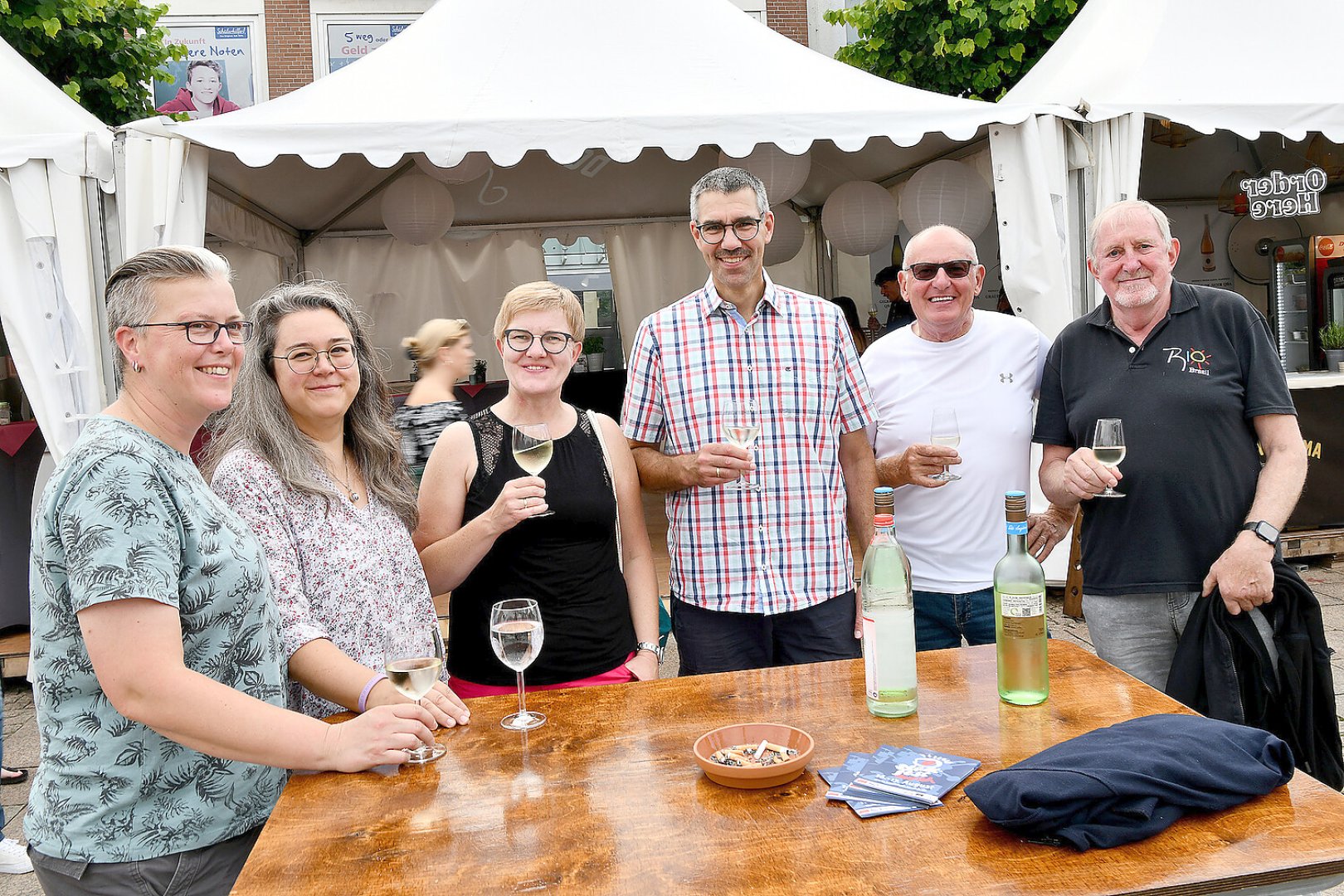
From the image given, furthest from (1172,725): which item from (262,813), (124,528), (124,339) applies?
(124,339)

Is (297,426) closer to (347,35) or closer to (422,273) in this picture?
(422,273)

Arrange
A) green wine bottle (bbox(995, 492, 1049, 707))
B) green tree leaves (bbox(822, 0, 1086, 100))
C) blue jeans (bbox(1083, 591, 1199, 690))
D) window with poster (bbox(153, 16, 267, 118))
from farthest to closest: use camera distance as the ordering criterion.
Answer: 1. window with poster (bbox(153, 16, 267, 118))
2. green tree leaves (bbox(822, 0, 1086, 100))
3. blue jeans (bbox(1083, 591, 1199, 690))
4. green wine bottle (bbox(995, 492, 1049, 707))

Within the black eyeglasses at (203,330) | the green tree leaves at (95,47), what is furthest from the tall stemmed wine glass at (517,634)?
the green tree leaves at (95,47)

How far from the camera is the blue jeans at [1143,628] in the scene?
2334 millimetres

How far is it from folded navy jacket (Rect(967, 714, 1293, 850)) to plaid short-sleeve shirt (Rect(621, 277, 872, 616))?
115 cm

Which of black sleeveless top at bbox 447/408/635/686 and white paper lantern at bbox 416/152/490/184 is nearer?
black sleeveless top at bbox 447/408/635/686

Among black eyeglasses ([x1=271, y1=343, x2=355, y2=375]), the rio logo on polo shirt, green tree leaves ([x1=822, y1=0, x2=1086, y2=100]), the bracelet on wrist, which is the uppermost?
green tree leaves ([x1=822, y1=0, x2=1086, y2=100])

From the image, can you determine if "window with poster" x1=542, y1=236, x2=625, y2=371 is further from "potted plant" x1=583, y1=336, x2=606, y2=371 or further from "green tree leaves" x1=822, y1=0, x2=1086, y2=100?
"green tree leaves" x1=822, y1=0, x2=1086, y2=100

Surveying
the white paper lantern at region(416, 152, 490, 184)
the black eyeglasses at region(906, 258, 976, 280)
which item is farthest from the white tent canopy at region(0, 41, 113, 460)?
the black eyeglasses at region(906, 258, 976, 280)

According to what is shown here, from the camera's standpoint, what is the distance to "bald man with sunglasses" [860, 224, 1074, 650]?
8.54 ft

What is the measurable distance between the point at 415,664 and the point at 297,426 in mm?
644

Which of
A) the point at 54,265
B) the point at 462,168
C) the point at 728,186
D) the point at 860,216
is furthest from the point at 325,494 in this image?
the point at 860,216

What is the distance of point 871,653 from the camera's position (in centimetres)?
165

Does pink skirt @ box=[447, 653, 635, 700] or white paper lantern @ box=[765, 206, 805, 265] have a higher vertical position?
white paper lantern @ box=[765, 206, 805, 265]
